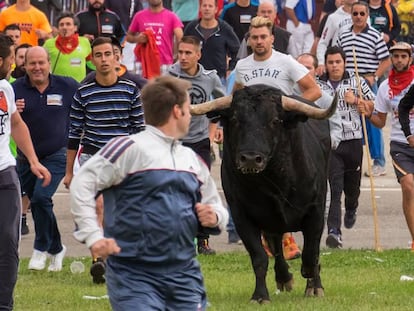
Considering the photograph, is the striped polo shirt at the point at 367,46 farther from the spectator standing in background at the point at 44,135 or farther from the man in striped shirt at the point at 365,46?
the spectator standing in background at the point at 44,135

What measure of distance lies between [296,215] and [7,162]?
262cm

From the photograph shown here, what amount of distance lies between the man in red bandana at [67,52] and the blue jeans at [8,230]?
8698 millimetres

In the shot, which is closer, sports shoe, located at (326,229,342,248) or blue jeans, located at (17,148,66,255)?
blue jeans, located at (17,148,66,255)

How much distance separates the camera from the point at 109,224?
7008 millimetres

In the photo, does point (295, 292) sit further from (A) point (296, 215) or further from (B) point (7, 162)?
(B) point (7, 162)

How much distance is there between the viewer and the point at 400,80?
46.1ft

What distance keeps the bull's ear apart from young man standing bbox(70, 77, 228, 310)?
337 centimetres

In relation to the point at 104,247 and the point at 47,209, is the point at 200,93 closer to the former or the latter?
the point at 47,209

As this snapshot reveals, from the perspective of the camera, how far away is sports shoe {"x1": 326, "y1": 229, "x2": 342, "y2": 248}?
14.2 m

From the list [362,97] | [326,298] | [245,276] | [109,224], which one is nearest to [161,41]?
[362,97]

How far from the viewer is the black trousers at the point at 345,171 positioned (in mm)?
14555

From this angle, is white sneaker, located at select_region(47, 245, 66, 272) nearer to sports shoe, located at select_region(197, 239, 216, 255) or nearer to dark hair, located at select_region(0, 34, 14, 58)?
sports shoe, located at select_region(197, 239, 216, 255)

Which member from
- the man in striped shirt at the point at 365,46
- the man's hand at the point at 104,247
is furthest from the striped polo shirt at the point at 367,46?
the man's hand at the point at 104,247

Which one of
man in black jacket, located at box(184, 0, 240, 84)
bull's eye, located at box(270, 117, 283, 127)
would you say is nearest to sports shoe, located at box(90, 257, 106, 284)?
bull's eye, located at box(270, 117, 283, 127)
